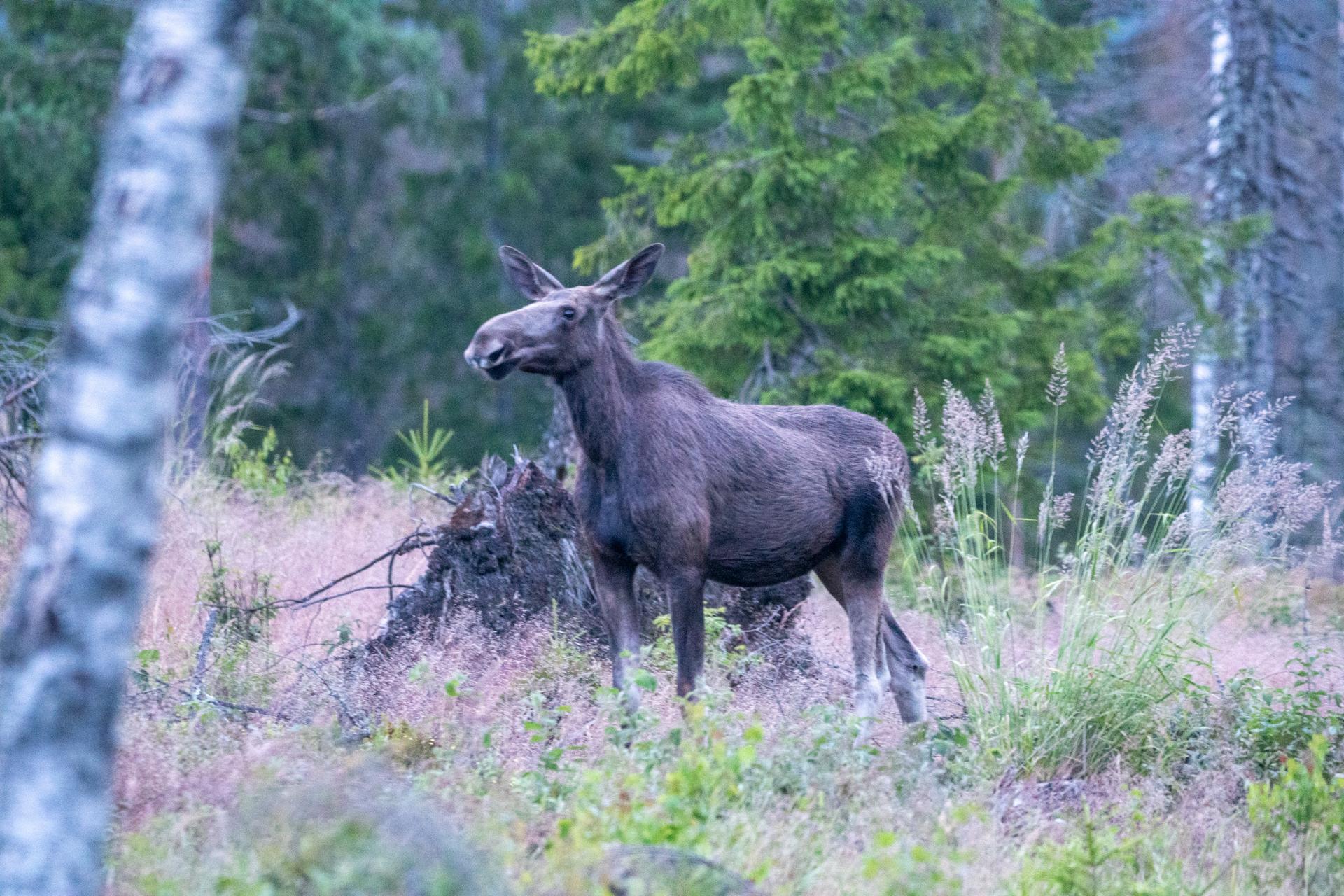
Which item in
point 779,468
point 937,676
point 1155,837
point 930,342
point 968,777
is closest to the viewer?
point 1155,837

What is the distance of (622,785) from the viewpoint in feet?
17.4

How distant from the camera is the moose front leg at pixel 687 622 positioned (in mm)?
6578

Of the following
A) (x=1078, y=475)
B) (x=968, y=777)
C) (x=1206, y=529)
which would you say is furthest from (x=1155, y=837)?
(x=1078, y=475)

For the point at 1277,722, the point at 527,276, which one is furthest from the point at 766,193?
the point at 1277,722

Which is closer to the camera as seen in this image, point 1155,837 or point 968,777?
point 1155,837

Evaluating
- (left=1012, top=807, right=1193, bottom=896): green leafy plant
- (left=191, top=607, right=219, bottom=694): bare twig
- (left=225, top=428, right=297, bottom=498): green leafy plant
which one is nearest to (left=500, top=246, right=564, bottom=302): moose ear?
(left=191, top=607, right=219, bottom=694): bare twig

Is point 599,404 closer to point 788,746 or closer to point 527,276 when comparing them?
point 527,276

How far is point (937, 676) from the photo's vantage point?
8828 mm

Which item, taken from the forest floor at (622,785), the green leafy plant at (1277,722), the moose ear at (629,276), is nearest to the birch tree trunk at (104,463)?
the forest floor at (622,785)

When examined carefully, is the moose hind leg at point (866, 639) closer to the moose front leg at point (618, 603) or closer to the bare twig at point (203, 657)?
the moose front leg at point (618, 603)

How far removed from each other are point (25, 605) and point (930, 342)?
918cm

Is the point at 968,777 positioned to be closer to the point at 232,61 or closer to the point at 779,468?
the point at 779,468

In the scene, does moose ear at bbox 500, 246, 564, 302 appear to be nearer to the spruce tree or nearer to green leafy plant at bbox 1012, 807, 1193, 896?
green leafy plant at bbox 1012, 807, 1193, 896

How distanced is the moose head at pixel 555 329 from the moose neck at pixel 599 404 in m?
0.06
